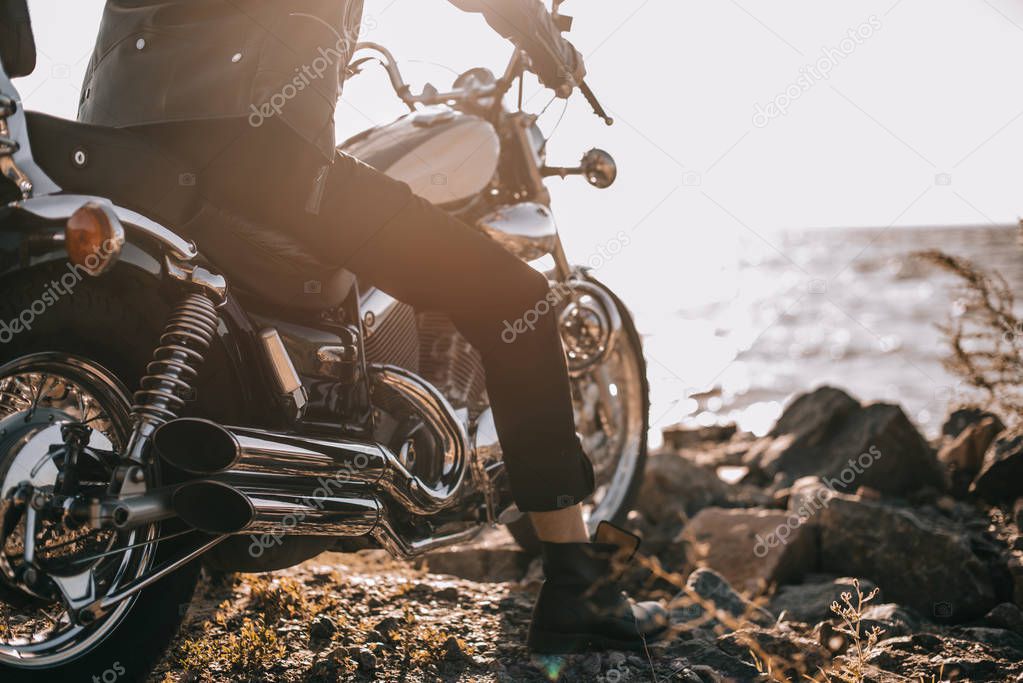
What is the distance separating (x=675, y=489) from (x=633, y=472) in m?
1.22

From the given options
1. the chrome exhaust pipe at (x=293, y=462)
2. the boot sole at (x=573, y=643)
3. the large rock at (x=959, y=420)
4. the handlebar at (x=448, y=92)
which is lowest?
the boot sole at (x=573, y=643)

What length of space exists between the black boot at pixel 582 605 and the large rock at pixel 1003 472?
2.41 metres

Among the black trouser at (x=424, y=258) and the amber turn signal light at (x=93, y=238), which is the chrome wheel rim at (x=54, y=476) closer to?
the amber turn signal light at (x=93, y=238)

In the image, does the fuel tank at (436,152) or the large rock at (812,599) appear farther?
the large rock at (812,599)

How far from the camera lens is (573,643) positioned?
2568 millimetres

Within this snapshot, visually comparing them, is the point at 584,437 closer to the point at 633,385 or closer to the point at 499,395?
the point at 633,385

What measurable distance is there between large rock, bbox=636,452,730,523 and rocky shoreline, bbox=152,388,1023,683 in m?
0.01

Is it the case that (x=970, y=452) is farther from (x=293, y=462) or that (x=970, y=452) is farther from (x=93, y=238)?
(x=93, y=238)

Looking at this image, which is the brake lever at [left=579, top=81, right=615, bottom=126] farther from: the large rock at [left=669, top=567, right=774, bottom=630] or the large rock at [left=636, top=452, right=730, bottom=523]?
the large rock at [left=636, top=452, right=730, bottom=523]

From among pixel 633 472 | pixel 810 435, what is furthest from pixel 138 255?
pixel 810 435

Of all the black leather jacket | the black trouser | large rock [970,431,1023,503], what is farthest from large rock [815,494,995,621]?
the black leather jacket

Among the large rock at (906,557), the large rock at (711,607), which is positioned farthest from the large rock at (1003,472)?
the large rock at (711,607)

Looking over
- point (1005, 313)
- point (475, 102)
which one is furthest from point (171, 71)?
point (1005, 313)

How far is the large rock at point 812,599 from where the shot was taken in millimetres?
3248
